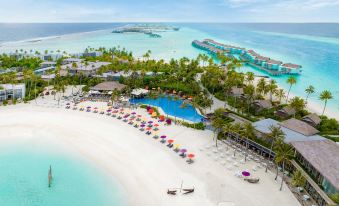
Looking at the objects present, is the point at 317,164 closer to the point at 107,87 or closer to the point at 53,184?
the point at 53,184

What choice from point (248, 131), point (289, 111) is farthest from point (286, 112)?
point (248, 131)

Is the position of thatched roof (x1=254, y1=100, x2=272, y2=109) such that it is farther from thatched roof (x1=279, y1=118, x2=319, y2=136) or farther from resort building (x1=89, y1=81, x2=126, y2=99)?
resort building (x1=89, y1=81, x2=126, y2=99)

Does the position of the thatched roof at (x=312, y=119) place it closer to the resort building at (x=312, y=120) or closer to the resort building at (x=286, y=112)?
the resort building at (x=312, y=120)

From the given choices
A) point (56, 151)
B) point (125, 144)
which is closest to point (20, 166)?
point (56, 151)

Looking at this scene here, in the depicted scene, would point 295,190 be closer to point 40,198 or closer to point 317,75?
point 40,198

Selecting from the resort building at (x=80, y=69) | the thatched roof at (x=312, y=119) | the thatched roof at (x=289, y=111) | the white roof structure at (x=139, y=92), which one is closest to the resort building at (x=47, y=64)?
the resort building at (x=80, y=69)

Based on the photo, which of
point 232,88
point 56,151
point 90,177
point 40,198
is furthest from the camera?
point 232,88

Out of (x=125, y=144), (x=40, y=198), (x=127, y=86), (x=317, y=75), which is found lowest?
(x=40, y=198)
